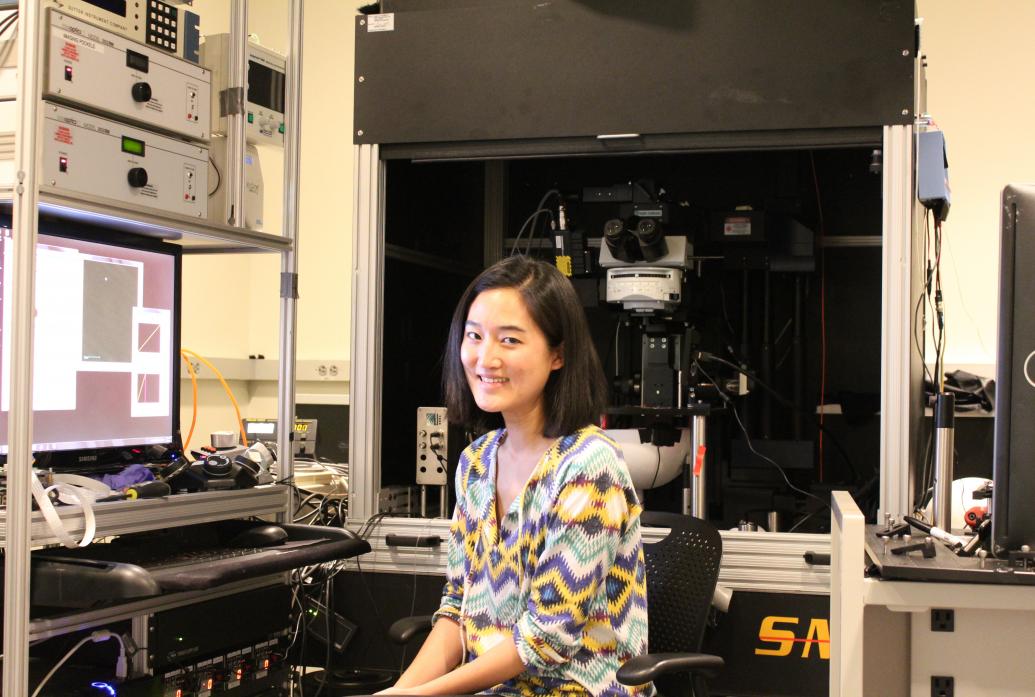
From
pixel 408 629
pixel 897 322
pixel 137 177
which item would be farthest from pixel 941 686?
pixel 137 177

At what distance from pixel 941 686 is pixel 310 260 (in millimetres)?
3556

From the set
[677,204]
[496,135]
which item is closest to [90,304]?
[496,135]

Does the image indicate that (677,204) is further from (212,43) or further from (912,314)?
(212,43)

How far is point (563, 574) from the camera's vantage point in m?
1.59

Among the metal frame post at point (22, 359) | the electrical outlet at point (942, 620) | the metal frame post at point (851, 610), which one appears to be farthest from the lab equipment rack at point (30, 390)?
the electrical outlet at point (942, 620)

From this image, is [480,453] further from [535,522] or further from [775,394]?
[775,394]

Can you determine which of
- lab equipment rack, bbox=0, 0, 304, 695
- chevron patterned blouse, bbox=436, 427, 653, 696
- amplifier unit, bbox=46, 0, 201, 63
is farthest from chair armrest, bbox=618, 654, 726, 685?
amplifier unit, bbox=46, 0, 201, 63

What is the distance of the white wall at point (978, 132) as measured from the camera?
3766 mm

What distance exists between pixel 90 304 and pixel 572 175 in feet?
5.91

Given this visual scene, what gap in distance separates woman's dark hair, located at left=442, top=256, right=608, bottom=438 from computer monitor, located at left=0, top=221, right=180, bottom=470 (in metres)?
0.86

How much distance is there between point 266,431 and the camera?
10.7ft

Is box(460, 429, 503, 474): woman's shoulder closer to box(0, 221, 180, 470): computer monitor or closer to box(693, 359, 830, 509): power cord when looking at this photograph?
box(0, 221, 180, 470): computer monitor

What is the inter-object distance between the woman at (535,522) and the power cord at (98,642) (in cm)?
68

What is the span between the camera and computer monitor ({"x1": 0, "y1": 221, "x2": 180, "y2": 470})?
2041mm
